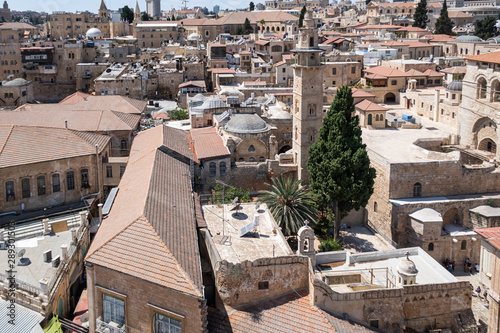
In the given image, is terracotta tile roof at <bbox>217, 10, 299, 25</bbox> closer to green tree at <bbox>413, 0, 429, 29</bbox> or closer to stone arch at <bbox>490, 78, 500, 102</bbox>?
green tree at <bbox>413, 0, 429, 29</bbox>

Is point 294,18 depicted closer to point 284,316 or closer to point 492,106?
point 492,106

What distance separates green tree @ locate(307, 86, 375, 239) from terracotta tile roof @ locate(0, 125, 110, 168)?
1400 centimetres

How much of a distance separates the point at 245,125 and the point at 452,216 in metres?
16.0

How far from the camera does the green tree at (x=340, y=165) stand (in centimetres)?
3203

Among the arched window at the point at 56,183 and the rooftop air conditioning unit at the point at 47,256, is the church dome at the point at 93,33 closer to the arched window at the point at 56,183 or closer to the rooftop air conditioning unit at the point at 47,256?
the arched window at the point at 56,183

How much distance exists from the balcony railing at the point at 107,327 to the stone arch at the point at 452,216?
23693mm

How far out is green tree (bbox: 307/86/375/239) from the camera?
3203 cm

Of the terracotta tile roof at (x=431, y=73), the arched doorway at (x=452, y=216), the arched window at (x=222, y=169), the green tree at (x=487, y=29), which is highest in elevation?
the green tree at (x=487, y=29)

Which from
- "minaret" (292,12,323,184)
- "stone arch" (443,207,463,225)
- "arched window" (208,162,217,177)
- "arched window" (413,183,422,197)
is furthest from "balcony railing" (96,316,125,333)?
"stone arch" (443,207,463,225)

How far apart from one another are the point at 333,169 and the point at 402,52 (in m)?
51.6

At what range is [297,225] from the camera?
99.1ft

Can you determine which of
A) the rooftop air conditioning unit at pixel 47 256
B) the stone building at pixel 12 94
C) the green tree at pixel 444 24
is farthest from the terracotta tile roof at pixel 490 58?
the green tree at pixel 444 24

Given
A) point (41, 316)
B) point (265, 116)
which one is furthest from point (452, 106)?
point (41, 316)

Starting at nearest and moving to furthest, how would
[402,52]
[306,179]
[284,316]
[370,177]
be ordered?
[284,316] < [370,177] < [306,179] < [402,52]
